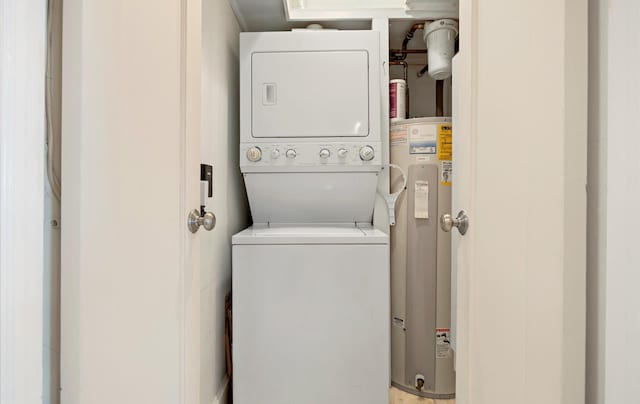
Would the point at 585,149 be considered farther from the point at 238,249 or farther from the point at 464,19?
the point at 238,249

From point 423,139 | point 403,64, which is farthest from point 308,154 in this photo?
point 403,64

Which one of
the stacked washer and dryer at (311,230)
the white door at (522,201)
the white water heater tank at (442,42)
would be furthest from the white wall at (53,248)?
the white water heater tank at (442,42)

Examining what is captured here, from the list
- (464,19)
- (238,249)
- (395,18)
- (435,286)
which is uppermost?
(395,18)

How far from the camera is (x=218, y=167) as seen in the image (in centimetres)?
175

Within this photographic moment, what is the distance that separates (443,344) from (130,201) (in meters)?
1.78

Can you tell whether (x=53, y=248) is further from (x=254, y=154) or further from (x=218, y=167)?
(x=254, y=154)

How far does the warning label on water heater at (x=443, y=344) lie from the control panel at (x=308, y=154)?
3.25 feet

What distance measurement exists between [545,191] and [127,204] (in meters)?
0.83

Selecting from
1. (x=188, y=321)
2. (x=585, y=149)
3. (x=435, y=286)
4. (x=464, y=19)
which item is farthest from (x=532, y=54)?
(x=435, y=286)
